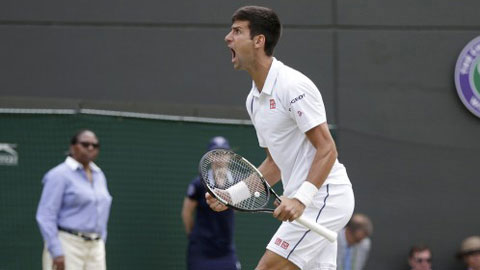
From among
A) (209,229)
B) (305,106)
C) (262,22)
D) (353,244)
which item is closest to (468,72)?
(353,244)

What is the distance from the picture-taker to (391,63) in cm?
1091

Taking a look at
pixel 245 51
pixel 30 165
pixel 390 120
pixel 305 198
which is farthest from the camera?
pixel 390 120

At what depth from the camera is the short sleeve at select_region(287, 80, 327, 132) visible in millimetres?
5414

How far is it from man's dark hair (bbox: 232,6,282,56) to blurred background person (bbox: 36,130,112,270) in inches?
134

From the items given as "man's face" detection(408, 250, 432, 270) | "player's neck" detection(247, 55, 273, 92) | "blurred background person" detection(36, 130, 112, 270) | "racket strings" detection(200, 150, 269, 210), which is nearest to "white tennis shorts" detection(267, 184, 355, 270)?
"racket strings" detection(200, 150, 269, 210)

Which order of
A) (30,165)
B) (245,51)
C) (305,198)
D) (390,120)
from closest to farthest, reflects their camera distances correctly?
(305,198), (245,51), (30,165), (390,120)

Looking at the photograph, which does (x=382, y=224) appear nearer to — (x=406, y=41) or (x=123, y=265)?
(x=406, y=41)

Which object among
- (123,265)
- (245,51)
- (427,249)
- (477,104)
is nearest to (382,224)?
(427,249)

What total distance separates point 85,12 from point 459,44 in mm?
4074

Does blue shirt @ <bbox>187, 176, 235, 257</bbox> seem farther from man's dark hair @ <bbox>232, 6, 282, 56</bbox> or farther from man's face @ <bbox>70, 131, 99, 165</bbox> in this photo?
man's dark hair @ <bbox>232, 6, 282, 56</bbox>

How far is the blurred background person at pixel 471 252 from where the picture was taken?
32.9ft

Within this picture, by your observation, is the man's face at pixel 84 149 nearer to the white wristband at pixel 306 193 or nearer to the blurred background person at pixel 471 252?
the white wristband at pixel 306 193

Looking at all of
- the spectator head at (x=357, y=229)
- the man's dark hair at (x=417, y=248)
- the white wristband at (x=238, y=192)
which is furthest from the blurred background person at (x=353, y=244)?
the white wristband at (x=238, y=192)

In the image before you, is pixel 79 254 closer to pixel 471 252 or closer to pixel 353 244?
pixel 353 244
